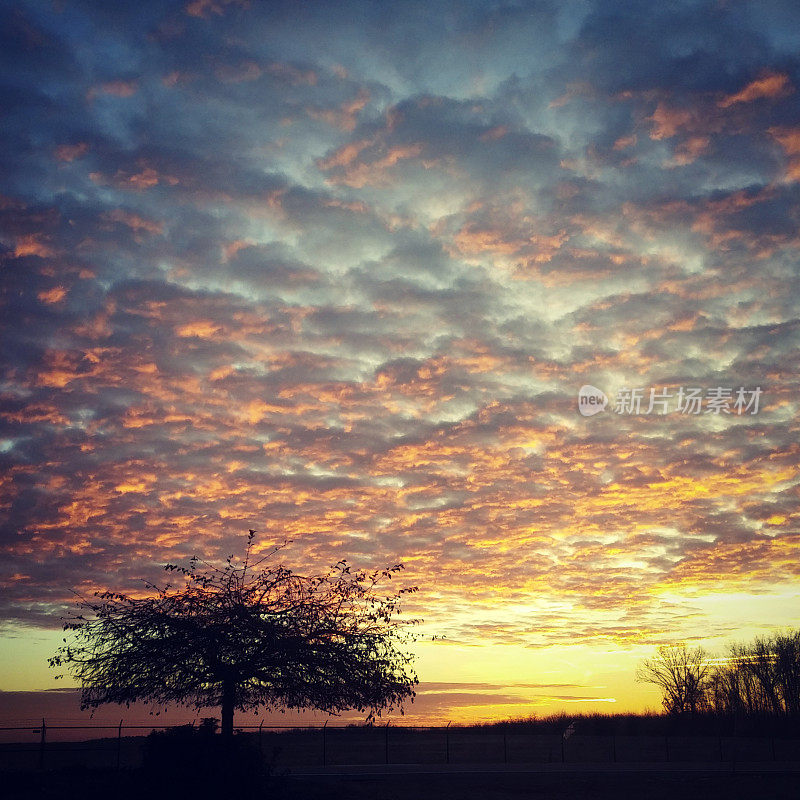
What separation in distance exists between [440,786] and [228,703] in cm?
1108

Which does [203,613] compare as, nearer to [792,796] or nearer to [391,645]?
[391,645]

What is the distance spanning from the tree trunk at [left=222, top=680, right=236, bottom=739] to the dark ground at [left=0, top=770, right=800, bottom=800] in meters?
2.95

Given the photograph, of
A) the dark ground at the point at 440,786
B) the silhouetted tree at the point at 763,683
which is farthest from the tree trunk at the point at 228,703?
the silhouetted tree at the point at 763,683

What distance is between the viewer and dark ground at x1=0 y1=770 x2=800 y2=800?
2270 cm

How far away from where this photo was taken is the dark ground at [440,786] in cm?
2270

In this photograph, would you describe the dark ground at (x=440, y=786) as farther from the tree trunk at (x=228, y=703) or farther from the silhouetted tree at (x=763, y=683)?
the silhouetted tree at (x=763, y=683)

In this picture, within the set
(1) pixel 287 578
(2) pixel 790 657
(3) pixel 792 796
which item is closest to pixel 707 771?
(3) pixel 792 796

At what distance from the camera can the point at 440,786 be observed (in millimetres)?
34000

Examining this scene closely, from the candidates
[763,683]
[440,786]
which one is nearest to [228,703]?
[440,786]

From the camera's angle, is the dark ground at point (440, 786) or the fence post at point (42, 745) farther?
the fence post at point (42, 745)

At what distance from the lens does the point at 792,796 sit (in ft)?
112

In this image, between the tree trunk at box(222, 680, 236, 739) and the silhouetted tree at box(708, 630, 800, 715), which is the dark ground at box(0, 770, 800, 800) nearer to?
the tree trunk at box(222, 680, 236, 739)

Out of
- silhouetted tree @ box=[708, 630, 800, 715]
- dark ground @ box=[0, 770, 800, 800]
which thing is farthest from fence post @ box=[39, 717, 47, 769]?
silhouetted tree @ box=[708, 630, 800, 715]

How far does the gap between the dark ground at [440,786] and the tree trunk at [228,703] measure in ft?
9.69
